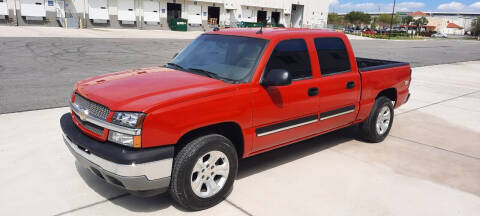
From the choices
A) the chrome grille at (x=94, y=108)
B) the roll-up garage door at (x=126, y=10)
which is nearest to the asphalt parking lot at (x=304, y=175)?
the chrome grille at (x=94, y=108)

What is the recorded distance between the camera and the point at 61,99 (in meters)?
7.64

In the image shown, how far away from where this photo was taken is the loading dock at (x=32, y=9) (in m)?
32.1

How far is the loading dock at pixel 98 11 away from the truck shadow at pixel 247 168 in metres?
34.6

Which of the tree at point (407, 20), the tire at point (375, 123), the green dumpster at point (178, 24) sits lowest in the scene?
the tire at point (375, 123)

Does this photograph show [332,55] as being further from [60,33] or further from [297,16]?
[297,16]

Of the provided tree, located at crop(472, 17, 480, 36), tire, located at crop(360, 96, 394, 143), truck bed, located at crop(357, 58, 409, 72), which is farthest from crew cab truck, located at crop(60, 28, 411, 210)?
tree, located at crop(472, 17, 480, 36)

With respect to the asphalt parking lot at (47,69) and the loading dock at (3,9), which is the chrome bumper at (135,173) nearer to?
the asphalt parking lot at (47,69)

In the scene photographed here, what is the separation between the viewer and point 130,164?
3.07 meters

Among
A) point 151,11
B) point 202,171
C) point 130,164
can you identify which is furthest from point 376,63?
point 151,11

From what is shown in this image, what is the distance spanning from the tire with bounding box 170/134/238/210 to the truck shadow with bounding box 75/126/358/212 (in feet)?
0.79

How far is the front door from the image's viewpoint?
13.1 ft

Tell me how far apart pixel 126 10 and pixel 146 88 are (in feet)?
123

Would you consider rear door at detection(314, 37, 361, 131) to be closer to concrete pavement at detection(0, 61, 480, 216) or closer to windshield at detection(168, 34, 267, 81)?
concrete pavement at detection(0, 61, 480, 216)

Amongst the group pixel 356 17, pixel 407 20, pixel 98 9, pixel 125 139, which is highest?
pixel 407 20
